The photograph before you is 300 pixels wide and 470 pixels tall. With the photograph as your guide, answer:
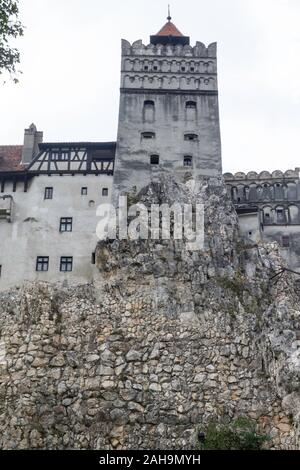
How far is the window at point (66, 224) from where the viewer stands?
4281cm

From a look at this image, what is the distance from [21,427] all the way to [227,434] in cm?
1136

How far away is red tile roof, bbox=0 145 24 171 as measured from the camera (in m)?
46.8

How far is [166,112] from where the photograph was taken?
47.6 meters

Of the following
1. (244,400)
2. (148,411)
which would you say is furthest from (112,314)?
(244,400)

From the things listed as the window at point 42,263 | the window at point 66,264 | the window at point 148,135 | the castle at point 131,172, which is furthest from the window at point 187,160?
the window at point 42,263

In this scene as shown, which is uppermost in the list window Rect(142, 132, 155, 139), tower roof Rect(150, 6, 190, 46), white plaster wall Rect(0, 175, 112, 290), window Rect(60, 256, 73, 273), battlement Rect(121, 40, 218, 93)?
tower roof Rect(150, 6, 190, 46)

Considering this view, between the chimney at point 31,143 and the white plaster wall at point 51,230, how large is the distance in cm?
385

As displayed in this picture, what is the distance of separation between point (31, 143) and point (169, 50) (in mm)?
13766

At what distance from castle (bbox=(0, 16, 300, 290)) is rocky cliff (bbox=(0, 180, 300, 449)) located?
253 centimetres

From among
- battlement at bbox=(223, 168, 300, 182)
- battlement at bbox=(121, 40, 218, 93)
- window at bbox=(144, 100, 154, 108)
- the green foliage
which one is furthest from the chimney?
the green foliage

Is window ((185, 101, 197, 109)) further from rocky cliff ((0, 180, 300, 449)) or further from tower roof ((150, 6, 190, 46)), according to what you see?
rocky cliff ((0, 180, 300, 449))

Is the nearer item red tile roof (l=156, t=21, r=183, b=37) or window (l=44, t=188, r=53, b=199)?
window (l=44, t=188, r=53, b=199)

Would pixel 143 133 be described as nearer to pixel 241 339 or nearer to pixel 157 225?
pixel 157 225

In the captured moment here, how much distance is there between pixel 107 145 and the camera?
46.4 meters
